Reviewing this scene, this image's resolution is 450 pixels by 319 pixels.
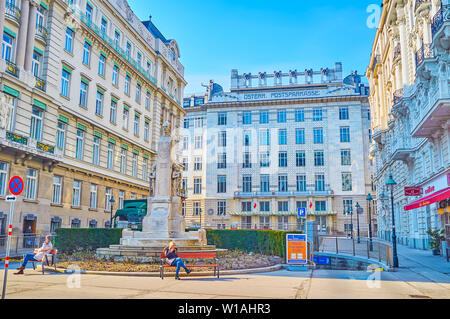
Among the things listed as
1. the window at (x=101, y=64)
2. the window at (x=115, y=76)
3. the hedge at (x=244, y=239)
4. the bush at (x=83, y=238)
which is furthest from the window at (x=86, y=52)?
the hedge at (x=244, y=239)

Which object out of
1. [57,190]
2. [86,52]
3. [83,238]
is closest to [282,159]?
[86,52]

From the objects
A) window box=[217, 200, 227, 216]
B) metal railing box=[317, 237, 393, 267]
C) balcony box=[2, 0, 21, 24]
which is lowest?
metal railing box=[317, 237, 393, 267]

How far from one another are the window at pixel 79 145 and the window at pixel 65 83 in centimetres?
361

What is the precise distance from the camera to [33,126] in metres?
27.5

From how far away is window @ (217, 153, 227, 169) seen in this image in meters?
69.2

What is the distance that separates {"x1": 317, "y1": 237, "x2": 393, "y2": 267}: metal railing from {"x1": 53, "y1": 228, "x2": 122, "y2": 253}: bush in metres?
13.4

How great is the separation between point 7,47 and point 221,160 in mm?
46495

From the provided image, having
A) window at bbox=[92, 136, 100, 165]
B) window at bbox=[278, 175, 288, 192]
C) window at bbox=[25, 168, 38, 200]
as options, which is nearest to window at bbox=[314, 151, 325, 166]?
window at bbox=[278, 175, 288, 192]

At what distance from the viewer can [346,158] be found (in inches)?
2579

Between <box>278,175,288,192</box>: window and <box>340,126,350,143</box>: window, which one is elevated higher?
<box>340,126,350,143</box>: window

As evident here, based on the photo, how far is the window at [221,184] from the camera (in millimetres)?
68525

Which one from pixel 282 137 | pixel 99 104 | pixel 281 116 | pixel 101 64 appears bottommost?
pixel 99 104

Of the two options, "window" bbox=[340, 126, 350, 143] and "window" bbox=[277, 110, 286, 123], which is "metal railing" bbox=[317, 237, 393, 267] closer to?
"window" bbox=[340, 126, 350, 143]

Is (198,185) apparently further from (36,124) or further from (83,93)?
(36,124)
